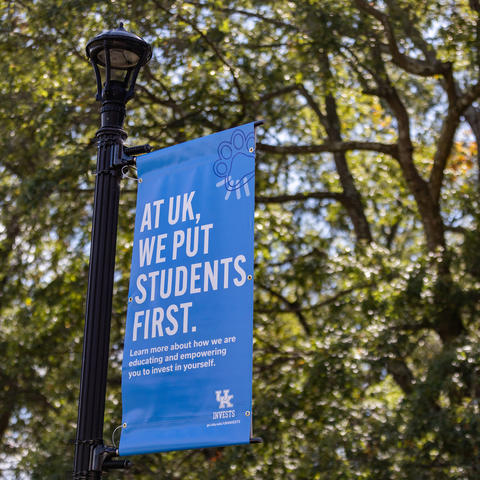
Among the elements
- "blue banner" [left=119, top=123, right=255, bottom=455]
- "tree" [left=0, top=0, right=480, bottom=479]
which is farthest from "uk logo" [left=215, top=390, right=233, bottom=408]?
"tree" [left=0, top=0, right=480, bottom=479]

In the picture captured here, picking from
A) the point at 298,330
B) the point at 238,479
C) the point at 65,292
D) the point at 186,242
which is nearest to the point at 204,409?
Result: the point at 186,242

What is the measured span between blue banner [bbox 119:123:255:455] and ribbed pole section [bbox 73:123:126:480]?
0.55 ft

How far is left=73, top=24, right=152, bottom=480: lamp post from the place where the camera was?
4824mm

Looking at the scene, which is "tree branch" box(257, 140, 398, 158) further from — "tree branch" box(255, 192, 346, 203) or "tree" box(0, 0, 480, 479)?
"tree branch" box(255, 192, 346, 203)

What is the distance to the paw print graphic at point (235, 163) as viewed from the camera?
520 centimetres

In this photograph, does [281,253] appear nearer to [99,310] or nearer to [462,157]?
[462,157]

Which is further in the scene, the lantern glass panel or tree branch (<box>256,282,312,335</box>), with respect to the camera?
tree branch (<box>256,282,312,335</box>)

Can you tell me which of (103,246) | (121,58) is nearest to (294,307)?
(121,58)

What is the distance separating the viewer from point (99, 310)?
16.8 feet

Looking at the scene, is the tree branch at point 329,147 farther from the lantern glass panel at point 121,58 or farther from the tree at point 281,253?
the lantern glass panel at point 121,58

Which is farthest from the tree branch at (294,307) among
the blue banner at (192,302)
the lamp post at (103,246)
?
the blue banner at (192,302)

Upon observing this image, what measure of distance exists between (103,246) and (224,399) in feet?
4.30

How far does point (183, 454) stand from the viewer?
Result: 1246 centimetres

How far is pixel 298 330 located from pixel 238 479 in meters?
5.31
